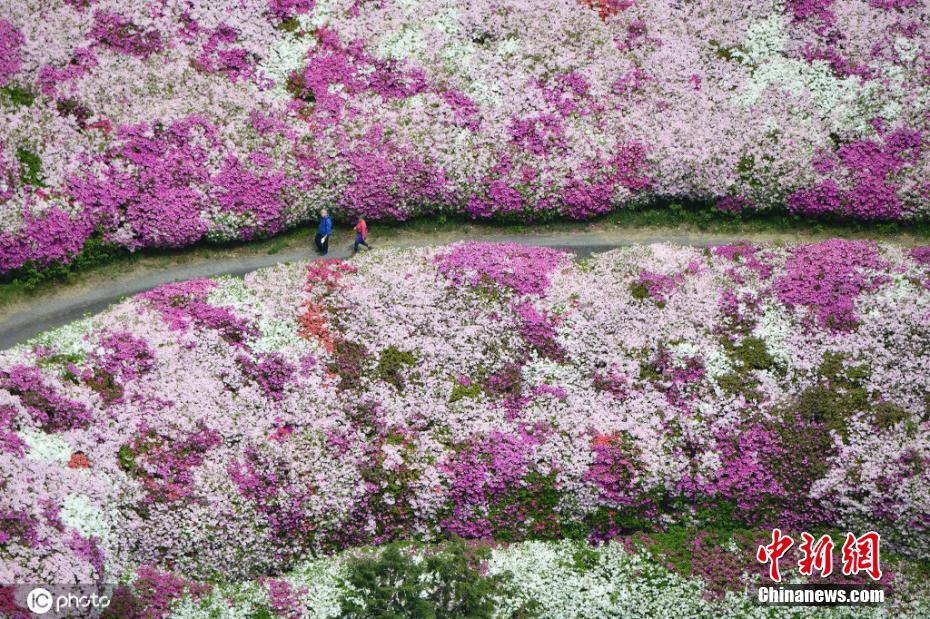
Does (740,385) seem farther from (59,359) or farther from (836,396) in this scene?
(59,359)

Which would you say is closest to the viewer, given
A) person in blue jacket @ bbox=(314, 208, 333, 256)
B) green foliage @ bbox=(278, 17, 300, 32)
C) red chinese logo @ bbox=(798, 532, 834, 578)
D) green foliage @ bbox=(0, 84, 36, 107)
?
red chinese logo @ bbox=(798, 532, 834, 578)

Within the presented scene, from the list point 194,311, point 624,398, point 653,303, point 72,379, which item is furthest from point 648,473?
point 72,379

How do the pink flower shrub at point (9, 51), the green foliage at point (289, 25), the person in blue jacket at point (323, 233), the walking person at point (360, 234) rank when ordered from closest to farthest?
the person in blue jacket at point (323, 233) → the walking person at point (360, 234) → the pink flower shrub at point (9, 51) → the green foliage at point (289, 25)

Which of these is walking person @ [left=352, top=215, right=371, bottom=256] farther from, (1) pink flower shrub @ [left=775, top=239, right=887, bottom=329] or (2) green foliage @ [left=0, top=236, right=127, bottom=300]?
(1) pink flower shrub @ [left=775, top=239, right=887, bottom=329]

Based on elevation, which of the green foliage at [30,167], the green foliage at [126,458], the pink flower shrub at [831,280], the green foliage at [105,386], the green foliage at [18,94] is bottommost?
the green foliage at [126,458]

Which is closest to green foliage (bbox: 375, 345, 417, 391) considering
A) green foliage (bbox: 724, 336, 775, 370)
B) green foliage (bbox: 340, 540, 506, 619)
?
green foliage (bbox: 340, 540, 506, 619)

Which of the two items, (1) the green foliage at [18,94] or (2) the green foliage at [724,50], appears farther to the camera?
(2) the green foliage at [724,50]

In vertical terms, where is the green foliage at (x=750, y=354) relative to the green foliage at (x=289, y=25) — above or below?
below

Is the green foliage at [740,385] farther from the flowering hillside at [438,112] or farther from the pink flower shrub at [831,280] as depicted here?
the flowering hillside at [438,112]

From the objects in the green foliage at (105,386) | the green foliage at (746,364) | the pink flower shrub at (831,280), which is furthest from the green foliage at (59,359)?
the pink flower shrub at (831,280)
